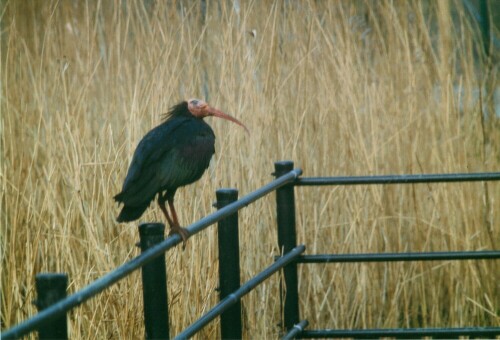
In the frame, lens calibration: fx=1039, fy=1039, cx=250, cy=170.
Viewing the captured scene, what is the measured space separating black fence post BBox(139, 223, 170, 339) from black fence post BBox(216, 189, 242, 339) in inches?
20.8

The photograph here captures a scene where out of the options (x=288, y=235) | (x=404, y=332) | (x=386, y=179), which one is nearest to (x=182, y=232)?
(x=288, y=235)

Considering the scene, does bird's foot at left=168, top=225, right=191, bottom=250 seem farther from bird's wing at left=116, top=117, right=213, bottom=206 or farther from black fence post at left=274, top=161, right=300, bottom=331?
black fence post at left=274, top=161, right=300, bottom=331

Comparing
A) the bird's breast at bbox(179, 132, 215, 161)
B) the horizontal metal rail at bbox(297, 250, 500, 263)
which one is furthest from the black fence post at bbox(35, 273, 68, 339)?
the horizontal metal rail at bbox(297, 250, 500, 263)

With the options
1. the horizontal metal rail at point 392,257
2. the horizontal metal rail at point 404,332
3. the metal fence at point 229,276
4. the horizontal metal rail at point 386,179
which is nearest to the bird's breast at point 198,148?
the metal fence at point 229,276

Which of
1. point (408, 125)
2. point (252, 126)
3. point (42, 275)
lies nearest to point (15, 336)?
point (42, 275)

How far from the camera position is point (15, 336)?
1317 mm

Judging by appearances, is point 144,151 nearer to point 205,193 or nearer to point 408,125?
point 205,193

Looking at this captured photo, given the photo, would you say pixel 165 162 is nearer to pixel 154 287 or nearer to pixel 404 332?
pixel 154 287

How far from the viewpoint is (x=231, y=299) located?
2434mm

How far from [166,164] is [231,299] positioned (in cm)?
45

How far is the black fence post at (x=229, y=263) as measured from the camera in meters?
2.54

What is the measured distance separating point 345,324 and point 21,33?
176cm

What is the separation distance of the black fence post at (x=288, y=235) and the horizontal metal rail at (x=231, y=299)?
0.04 meters

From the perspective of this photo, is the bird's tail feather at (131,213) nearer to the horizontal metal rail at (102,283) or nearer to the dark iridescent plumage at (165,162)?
the dark iridescent plumage at (165,162)
